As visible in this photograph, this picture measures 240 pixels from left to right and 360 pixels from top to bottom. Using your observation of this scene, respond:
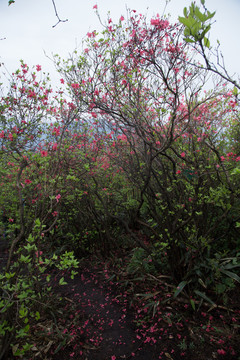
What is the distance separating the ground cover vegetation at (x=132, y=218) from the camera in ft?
9.12

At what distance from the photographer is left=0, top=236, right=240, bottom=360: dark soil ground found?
2.72m

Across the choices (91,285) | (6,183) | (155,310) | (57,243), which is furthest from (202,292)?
(6,183)

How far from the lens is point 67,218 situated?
552cm

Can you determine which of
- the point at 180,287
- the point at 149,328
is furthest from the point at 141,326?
the point at 180,287

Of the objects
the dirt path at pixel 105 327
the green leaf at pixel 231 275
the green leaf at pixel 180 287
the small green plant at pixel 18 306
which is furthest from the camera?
the green leaf at pixel 180 287

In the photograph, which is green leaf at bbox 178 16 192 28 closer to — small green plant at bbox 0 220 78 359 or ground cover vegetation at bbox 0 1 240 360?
Result: ground cover vegetation at bbox 0 1 240 360

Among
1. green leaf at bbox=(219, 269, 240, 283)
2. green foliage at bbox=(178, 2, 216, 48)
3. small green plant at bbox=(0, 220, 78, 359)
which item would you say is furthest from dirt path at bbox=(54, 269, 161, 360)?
green foliage at bbox=(178, 2, 216, 48)

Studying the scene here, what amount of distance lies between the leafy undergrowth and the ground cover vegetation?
18 millimetres

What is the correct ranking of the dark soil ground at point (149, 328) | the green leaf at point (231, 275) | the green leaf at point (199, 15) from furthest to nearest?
the green leaf at point (231, 275) < the dark soil ground at point (149, 328) < the green leaf at point (199, 15)

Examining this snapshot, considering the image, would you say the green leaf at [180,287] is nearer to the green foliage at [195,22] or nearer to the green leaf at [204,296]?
the green leaf at [204,296]

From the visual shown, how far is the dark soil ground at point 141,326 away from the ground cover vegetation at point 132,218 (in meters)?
0.02

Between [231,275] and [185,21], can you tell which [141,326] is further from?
[185,21]

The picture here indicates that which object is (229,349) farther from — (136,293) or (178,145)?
(178,145)

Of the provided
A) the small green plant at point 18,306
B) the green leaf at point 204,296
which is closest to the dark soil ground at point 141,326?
the green leaf at point 204,296
